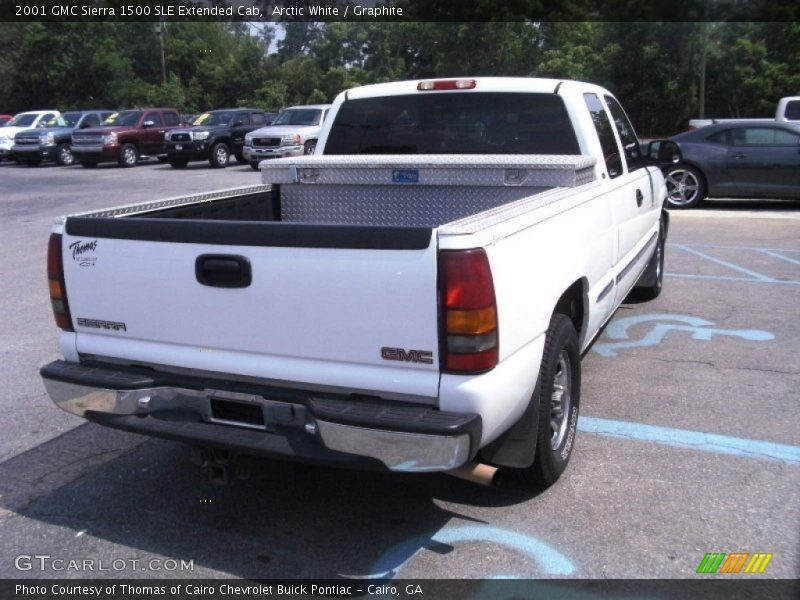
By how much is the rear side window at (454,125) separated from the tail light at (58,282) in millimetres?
2445

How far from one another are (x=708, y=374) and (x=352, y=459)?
3.34 m

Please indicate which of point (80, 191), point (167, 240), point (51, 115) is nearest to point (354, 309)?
point (167, 240)

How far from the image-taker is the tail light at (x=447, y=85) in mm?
5262

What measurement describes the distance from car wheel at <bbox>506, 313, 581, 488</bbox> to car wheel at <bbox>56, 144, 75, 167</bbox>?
27027 mm

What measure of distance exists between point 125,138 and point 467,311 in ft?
84.1

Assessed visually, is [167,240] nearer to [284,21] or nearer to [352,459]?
[352,459]

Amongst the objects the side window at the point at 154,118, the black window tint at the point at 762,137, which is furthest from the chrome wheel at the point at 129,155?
the black window tint at the point at 762,137

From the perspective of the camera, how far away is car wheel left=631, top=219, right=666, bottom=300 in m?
7.22

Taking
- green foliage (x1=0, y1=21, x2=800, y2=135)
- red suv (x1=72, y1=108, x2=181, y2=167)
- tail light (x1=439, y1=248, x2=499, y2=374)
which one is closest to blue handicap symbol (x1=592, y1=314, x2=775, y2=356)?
tail light (x1=439, y1=248, x2=499, y2=374)

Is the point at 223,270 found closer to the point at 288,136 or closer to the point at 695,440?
the point at 695,440

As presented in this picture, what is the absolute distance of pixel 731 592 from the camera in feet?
10.1

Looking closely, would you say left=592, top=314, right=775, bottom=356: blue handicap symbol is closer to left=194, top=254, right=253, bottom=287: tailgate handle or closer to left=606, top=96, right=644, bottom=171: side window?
left=606, top=96, right=644, bottom=171: side window

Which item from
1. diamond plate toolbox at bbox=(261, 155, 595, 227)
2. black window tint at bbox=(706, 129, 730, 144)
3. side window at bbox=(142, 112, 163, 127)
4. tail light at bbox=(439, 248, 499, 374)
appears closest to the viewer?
tail light at bbox=(439, 248, 499, 374)

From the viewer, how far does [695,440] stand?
440cm
